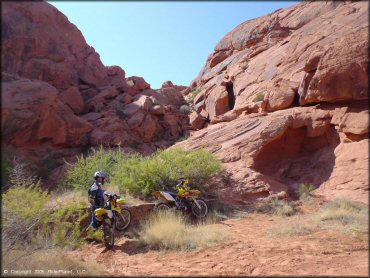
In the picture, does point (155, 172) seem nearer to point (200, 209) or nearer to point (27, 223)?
point (200, 209)

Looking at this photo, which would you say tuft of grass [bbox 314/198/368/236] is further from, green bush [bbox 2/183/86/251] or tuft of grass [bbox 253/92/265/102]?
tuft of grass [bbox 253/92/265/102]

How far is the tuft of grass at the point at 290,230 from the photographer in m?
7.19

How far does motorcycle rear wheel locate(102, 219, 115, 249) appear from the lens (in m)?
7.72

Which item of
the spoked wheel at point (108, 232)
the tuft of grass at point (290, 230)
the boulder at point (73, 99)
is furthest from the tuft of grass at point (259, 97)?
the boulder at point (73, 99)

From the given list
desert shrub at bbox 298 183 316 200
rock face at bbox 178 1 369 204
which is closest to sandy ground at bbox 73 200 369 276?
rock face at bbox 178 1 369 204

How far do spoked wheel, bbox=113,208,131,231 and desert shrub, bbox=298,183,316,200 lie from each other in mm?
5220

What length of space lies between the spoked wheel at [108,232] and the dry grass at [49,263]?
1586 mm

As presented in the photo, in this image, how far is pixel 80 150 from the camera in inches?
813

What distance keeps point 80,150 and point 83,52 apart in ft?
32.7

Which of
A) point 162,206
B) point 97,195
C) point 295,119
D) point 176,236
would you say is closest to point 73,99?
point 162,206

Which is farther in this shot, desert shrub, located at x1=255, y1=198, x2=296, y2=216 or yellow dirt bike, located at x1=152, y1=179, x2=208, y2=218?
yellow dirt bike, located at x1=152, y1=179, x2=208, y2=218

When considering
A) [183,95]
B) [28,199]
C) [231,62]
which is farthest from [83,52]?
[28,199]

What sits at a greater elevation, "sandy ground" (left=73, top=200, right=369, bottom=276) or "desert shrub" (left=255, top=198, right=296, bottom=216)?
"desert shrub" (left=255, top=198, right=296, bottom=216)

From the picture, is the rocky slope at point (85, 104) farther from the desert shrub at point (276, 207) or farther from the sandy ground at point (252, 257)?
the sandy ground at point (252, 257)
